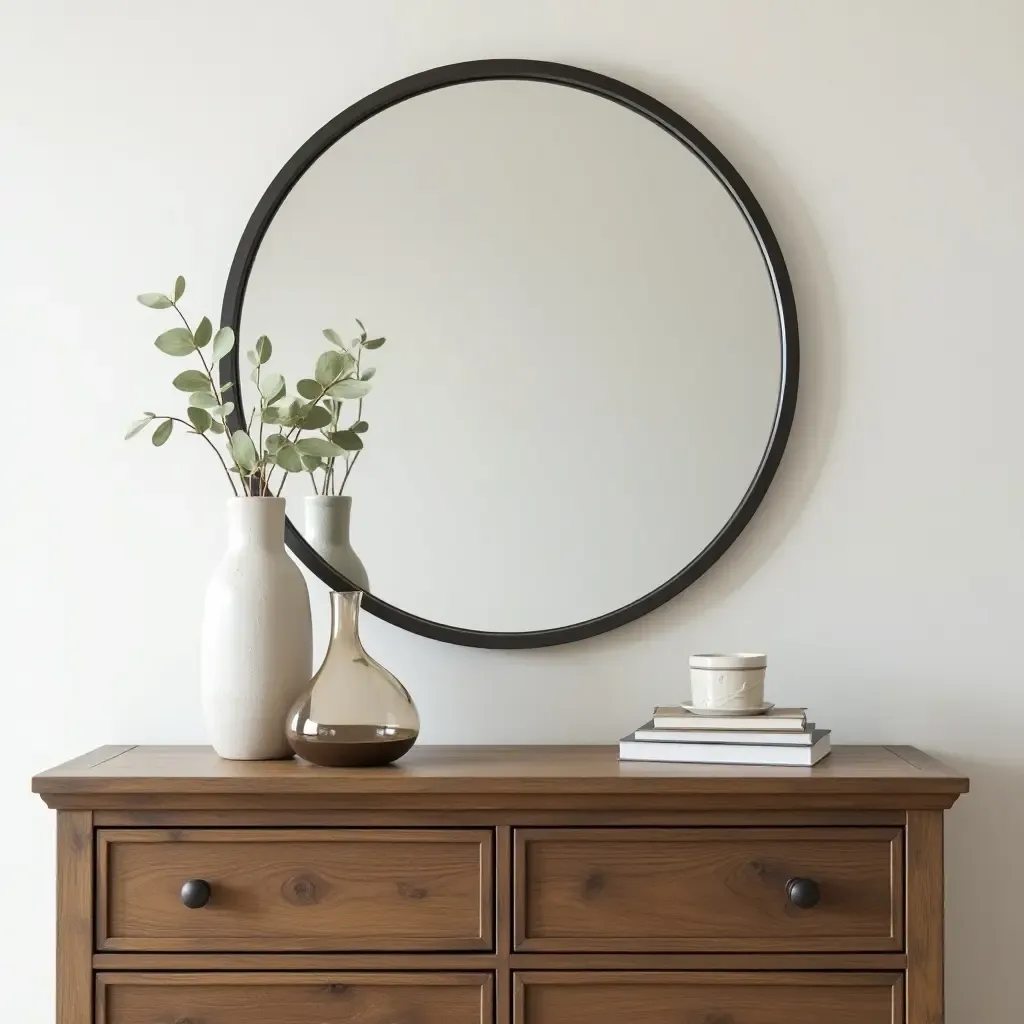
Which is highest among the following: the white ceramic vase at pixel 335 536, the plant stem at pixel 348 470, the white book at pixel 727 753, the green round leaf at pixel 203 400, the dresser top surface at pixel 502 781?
the green round leaf at pixel 203 400

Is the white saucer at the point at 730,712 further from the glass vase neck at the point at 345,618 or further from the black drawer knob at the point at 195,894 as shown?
the black drawer knob at the point at 195,894

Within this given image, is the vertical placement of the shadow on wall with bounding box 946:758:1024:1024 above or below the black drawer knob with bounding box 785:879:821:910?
below

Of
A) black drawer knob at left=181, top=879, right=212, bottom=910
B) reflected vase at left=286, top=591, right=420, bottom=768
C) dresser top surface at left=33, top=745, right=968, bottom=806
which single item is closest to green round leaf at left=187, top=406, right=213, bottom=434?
reflected vase at left=286, top=591, right=420, bottom=768

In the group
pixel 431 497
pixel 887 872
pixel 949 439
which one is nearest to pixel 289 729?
pixel 431 497

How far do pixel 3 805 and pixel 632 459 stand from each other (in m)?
1.16

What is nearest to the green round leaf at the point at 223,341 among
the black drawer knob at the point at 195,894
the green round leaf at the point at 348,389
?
the green round leaf at the point at 348,389

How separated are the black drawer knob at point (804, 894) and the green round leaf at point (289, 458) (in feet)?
2.88

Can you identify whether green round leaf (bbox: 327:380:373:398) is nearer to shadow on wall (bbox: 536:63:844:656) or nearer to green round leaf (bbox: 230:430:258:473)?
green round leaf (bbox: 230:430:258:473)

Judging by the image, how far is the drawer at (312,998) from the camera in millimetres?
1491

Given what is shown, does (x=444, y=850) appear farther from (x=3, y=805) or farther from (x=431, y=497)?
(x=3, y=805)

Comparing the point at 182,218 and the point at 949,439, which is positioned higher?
the point at 182,218

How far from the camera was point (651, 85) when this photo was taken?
6.40 ft

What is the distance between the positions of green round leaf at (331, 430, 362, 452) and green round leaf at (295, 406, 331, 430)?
0.20ft

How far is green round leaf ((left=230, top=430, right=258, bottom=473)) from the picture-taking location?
1.68m
